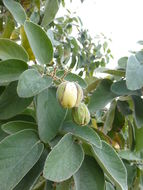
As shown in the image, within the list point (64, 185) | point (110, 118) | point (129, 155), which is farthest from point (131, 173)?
point (64, 185)

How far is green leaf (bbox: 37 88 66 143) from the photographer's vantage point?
0.65 meters

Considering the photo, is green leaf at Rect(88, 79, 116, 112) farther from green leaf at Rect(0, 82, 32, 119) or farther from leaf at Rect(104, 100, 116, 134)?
green leaf at Rect(0, 82, 32, 119)

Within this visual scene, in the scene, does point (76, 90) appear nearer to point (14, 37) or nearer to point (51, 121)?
point (51, 121)

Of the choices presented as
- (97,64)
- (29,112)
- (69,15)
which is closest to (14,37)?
(29,112)

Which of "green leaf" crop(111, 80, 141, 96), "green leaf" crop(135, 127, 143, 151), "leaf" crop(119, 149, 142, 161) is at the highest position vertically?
"green leaf" crop(111, 80, 141, 96)

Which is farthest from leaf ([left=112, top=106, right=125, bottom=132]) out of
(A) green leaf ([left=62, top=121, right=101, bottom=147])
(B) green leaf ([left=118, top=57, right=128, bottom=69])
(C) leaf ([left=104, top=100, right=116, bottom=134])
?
(A) green leaf ([left=62, top=121, right=101, bottom=147])

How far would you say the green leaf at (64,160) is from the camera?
1.93 feet

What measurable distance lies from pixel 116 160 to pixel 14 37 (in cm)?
61

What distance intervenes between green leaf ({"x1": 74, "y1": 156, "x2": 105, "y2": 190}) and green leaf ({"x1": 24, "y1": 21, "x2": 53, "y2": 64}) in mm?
264

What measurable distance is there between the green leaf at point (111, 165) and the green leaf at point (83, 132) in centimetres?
2

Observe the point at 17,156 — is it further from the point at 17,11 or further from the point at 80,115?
the point at 17,11

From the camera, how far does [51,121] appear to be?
0.67m

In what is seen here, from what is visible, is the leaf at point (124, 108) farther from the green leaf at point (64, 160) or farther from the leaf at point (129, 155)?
the green leaf at point (64, 160)

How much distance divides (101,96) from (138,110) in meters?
0.11
